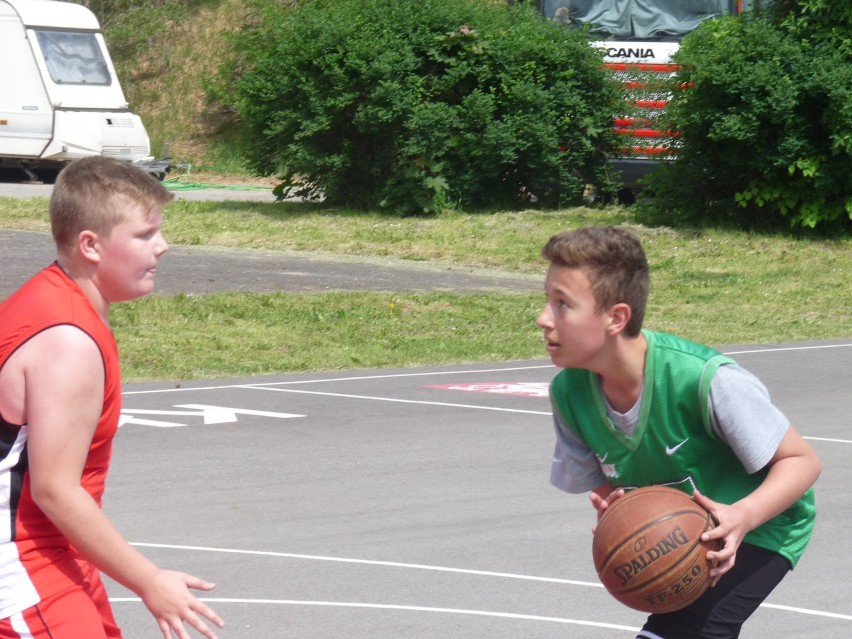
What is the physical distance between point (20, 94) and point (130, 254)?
2594 cm

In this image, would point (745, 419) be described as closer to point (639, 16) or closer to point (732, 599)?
point (732, 599)

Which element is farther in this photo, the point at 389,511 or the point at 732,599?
the point at 389,511

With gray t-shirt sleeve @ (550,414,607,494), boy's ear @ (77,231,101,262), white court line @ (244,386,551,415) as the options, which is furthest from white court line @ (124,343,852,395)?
boy's ear @ (77,231,101,262)

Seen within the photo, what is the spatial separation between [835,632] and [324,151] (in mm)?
20044

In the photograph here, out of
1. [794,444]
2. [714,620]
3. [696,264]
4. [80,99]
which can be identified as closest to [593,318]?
[794,444]

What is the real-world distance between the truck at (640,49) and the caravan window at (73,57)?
9420 millimetres

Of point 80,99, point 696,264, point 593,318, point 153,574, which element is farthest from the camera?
point 80,99

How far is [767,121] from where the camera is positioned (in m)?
23.1

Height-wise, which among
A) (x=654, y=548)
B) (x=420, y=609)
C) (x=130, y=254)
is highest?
(x=130, y=254)

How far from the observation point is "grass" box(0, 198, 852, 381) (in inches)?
619

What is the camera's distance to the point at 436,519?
809cm

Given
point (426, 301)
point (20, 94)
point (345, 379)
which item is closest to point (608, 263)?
point (345, 379)

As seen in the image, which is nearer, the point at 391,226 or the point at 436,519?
the point at 436,519

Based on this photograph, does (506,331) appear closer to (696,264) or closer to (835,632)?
(696,264)
